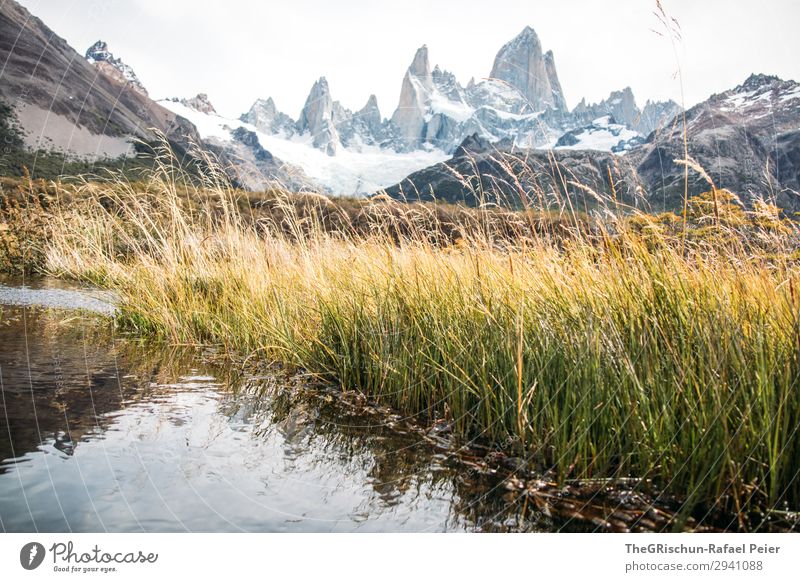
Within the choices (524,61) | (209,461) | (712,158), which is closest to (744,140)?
(712,158)

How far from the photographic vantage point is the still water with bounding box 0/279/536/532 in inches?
66.8

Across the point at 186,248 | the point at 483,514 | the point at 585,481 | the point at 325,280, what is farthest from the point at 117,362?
the point at 585,481

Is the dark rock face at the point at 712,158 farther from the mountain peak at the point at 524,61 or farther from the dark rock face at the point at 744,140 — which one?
A: the mountain peak at the point at 524,61

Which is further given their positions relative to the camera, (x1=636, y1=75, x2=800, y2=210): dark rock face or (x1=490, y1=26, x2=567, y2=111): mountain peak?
(x1=490, y1=26, x2=567, y2=111): mountain peak

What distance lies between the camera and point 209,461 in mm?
2064

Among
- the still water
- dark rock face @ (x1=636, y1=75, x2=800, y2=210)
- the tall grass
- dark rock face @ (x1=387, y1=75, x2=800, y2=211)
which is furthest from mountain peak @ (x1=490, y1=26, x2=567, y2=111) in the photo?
the still water

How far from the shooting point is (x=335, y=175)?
520 ft

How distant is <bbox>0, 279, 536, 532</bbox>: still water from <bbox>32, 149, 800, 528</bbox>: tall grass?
0.33m

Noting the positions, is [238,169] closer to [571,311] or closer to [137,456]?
[137,456]

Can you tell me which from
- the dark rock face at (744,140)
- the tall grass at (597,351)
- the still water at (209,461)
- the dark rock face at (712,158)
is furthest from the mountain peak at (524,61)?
the still water at (209,461)

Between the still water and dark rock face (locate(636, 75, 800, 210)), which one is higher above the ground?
dark rock face (locate(636, 75, 800, 210))

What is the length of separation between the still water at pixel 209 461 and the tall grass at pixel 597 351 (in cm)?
33

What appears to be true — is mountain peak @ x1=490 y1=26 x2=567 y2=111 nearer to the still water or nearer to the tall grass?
the tall grass

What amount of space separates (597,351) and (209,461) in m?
1.69
